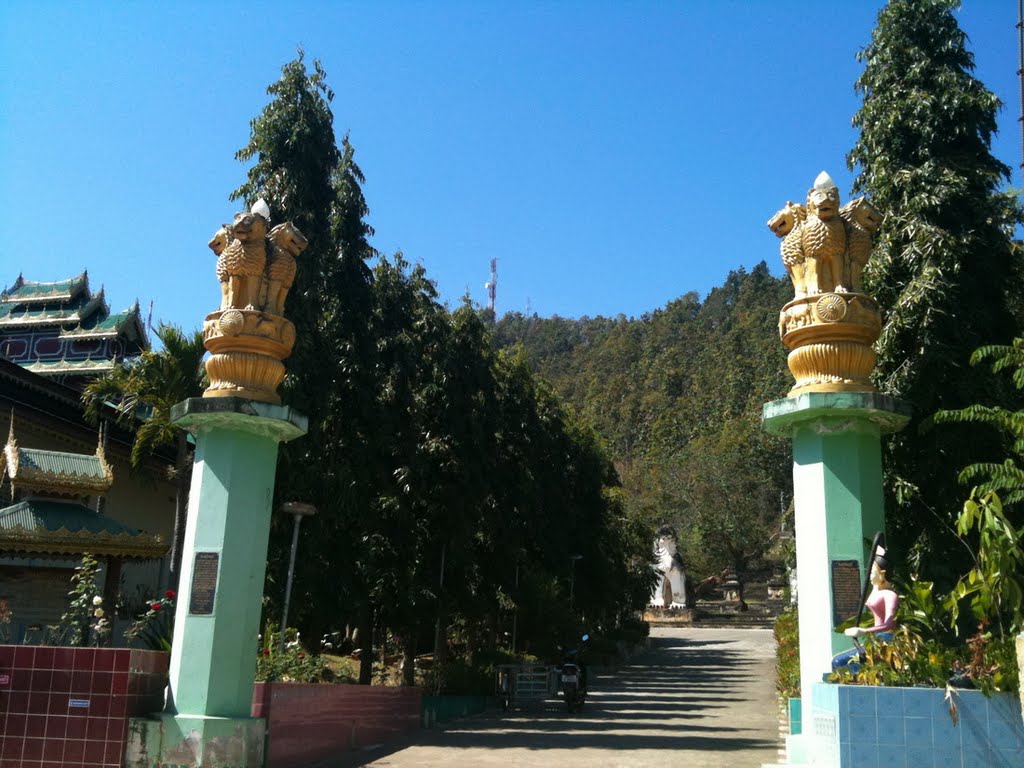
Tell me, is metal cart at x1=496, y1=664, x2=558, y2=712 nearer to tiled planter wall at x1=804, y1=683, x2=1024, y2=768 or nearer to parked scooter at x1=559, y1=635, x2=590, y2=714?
parked scooter at x1=559, y1=635, x2=590, y2=714

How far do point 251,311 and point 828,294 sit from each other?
237 inches

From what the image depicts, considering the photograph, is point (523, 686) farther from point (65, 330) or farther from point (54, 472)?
point (65, 330)

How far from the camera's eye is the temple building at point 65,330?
32.9m

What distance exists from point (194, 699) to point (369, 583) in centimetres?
669

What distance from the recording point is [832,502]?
9.66 metres

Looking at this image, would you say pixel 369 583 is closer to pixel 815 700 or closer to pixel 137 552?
pixel 137 552

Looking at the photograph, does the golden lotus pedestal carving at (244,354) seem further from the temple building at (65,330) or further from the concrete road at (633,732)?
the temple building at (65,330)

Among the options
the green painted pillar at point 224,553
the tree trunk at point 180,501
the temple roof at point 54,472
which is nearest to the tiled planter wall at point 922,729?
the green painted pillar at point 224,553

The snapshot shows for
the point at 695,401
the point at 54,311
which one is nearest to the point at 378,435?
the point at 54,311

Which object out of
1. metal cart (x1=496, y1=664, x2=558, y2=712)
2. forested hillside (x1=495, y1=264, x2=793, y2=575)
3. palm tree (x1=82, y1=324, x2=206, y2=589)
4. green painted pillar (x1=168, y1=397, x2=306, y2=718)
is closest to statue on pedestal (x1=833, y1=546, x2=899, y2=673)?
green painted pillar (x1=168, y1=397, x2=306, y2=718)

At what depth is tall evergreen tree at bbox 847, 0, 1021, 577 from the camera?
41.6 feet

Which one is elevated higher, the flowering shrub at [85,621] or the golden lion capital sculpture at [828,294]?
the golden lion capital sculpture at [828,294]

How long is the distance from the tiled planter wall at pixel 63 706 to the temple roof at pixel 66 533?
18.5 feet

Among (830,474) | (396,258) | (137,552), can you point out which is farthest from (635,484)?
(830,474)
